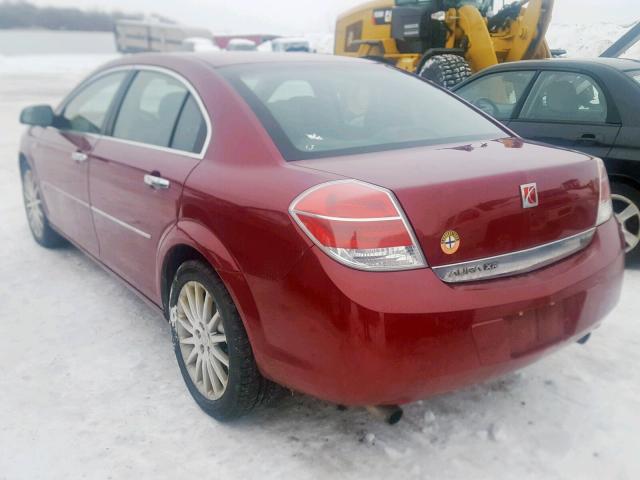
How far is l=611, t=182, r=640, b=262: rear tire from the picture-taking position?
4238mm

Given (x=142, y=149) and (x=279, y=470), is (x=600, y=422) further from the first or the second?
(x=142, y=149)

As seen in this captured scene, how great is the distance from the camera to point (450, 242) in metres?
2.03

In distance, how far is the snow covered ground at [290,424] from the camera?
90.8 inches

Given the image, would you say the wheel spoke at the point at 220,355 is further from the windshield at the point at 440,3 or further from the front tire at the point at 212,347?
the windshield at the point at 440,3

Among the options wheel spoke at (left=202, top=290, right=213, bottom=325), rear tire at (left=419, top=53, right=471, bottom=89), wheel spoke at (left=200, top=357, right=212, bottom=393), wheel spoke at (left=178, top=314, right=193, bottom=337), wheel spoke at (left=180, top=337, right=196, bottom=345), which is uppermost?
rear tire at (left=419, top=53, right=471, bottom=89)

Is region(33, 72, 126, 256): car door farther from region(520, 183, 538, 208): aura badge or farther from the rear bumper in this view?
region(520, 183, 538, 208): aura badge

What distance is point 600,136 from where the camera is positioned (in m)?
4.32

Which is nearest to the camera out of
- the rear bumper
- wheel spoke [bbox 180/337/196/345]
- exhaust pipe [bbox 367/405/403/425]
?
the rear bumper

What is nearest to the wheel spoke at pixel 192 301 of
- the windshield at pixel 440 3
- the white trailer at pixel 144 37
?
the windshield at pixel 440 3

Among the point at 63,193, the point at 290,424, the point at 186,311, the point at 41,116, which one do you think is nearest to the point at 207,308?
the point at 186,311

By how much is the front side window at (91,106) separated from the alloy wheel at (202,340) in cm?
153

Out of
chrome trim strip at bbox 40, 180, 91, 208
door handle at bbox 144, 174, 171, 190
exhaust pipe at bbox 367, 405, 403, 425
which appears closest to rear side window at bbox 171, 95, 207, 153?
door handle at bbox 144, 174, 171, 190

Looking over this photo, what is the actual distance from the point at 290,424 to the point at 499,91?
12.1 ft

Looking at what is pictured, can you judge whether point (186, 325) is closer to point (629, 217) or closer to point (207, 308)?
point (207, 308)
